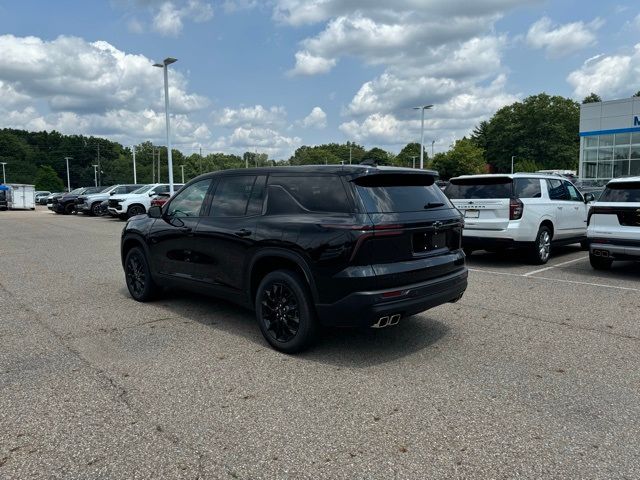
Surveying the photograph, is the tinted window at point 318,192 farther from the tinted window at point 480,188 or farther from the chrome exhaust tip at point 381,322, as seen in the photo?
the tinted window at point 480,188

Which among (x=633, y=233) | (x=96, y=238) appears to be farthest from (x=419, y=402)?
(x=96, y=238)

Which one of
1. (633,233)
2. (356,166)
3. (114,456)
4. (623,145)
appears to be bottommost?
(114,456)

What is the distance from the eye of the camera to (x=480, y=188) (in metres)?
9.51

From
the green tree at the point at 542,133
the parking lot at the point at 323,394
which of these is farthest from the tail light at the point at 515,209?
the green tree at the point at 542,133

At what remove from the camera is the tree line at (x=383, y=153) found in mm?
87938

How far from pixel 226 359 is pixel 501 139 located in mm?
100738

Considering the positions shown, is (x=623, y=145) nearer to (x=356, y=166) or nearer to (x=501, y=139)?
(x=356, y=166)

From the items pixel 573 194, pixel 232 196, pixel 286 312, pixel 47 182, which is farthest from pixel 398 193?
pixel 47 182

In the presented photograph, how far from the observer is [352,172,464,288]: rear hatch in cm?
418

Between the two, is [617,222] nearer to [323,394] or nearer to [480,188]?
[480,188]

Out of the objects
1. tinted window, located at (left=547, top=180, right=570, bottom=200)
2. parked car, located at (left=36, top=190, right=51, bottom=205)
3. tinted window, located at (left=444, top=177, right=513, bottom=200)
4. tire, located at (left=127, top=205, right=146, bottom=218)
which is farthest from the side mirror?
parked car, located at (left=36, top=190, right=51, bottom=205)

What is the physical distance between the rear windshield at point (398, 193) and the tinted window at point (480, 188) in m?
4.69

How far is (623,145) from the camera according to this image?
3584 cm

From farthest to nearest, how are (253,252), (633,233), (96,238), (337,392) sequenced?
(96,238) → (633,233) → (253,252) → (337,392)
